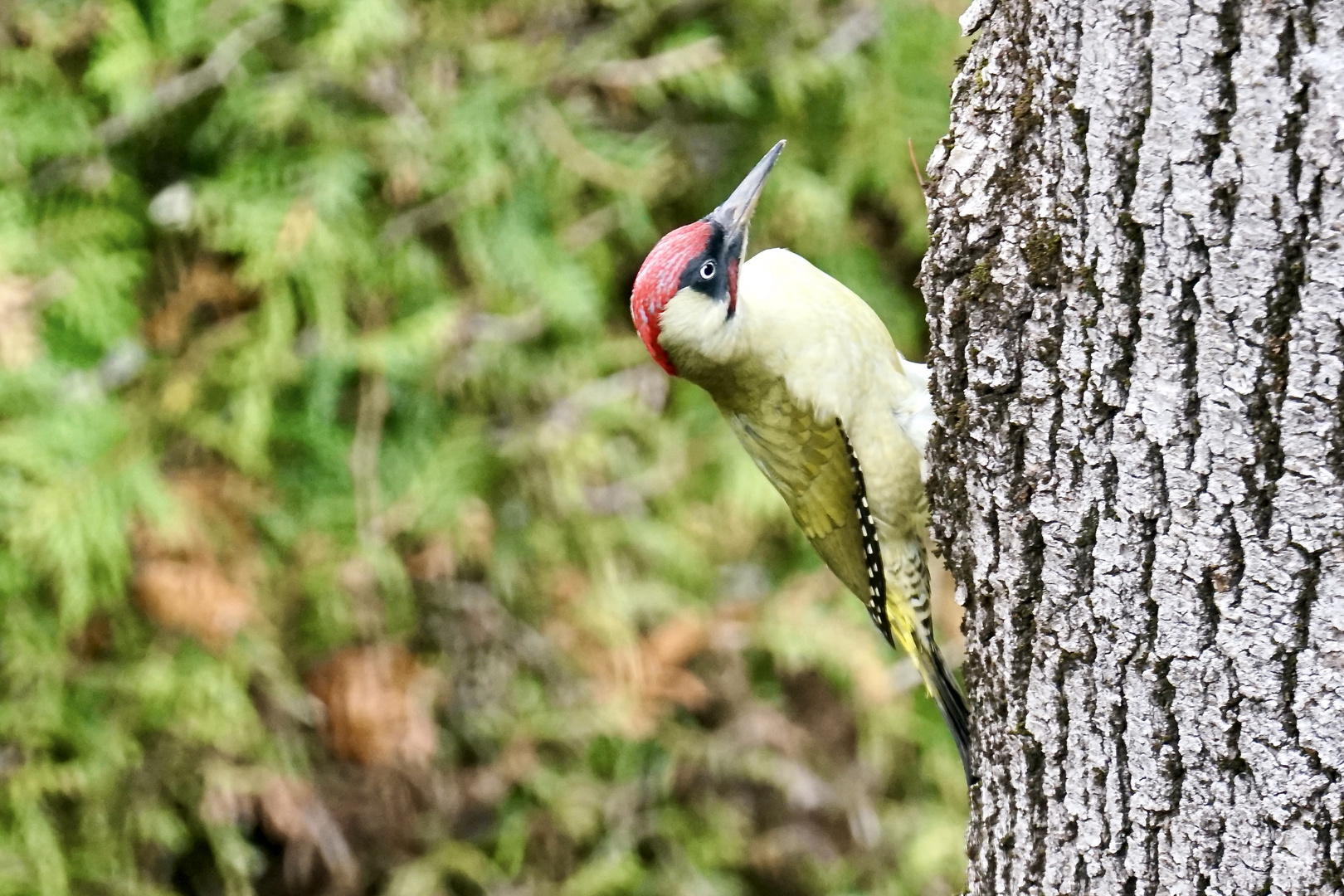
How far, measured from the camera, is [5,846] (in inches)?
114

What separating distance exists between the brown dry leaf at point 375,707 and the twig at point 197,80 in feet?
4.93

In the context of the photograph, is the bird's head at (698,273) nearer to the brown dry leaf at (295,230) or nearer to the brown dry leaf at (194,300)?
the brown dry leaf at (295,230)

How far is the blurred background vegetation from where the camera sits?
295 cm

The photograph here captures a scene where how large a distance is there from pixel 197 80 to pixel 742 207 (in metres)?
1.67

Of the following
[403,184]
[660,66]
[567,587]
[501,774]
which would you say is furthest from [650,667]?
[660,66]

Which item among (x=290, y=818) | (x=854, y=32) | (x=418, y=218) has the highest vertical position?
(x=854, y=32)

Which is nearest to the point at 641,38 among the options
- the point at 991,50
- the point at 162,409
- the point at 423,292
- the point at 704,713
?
the point at 423,292

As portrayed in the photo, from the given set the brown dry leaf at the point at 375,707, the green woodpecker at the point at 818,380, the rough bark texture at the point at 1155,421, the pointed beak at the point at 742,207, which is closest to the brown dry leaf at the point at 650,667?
the brown dry leaf at the point at 375,707

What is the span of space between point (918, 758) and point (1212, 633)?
2.67 meters

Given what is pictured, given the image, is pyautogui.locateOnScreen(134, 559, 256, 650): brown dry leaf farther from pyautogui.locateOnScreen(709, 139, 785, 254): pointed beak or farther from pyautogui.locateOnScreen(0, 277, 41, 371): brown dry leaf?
pyautogui.locateOnScreen(709, 139, 785, 254): pointed beak

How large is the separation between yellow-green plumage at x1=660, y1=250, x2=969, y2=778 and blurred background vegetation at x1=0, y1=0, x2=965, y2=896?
3.26 ft

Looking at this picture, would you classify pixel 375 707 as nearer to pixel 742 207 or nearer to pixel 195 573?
pixel 195 573

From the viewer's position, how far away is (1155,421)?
1.15 metres

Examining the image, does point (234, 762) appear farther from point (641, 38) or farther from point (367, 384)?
point (641, 38)
